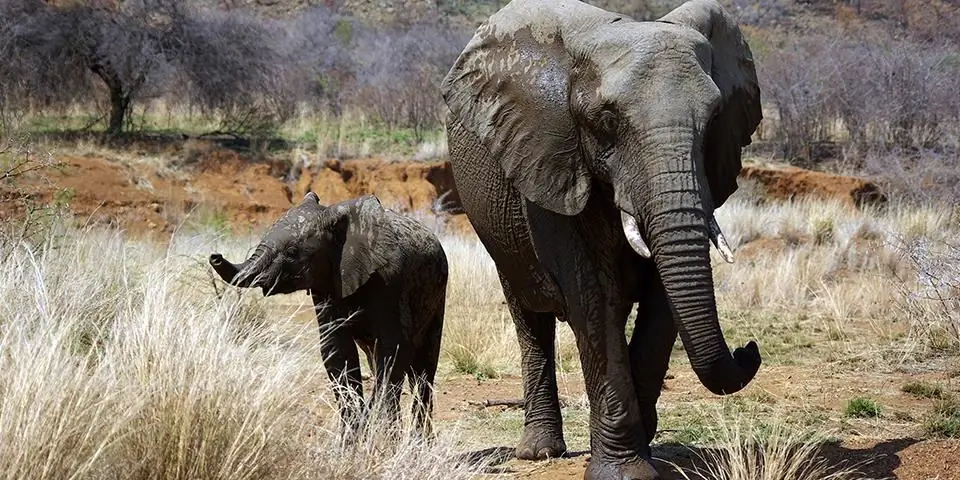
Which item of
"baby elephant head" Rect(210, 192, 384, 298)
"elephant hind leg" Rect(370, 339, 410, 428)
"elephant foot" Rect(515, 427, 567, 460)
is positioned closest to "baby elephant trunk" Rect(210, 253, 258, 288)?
"baby elephant head" Rect(210, 192, 384, 298)

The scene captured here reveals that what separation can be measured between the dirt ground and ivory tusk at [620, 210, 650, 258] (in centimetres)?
159

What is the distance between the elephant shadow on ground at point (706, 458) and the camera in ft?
19.9

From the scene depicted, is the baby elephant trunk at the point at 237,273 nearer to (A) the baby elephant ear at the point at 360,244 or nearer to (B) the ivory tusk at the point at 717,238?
(A) the baby elephant ear at the point at 360,244

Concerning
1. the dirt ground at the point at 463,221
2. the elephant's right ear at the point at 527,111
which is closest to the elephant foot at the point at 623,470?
the dirt ground at the point at 463,221

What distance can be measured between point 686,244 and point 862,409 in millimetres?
3192

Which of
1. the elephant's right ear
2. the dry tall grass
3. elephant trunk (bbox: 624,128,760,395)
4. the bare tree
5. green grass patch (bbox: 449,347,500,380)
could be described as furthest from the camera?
the bare tree

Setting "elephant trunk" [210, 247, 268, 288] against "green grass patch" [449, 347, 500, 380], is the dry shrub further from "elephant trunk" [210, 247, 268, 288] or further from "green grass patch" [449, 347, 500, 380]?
"elephant trunk" [210, 247, 268, 288]

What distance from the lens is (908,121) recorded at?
87.7ft

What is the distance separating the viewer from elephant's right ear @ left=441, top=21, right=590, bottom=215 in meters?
5.71

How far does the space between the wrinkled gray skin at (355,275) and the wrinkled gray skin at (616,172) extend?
701 mm

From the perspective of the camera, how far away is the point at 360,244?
7070 mm

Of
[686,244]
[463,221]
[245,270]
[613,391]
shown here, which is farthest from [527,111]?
[463,221]

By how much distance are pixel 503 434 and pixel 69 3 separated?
23.1m

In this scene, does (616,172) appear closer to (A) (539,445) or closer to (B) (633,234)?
(B) (633,234)
